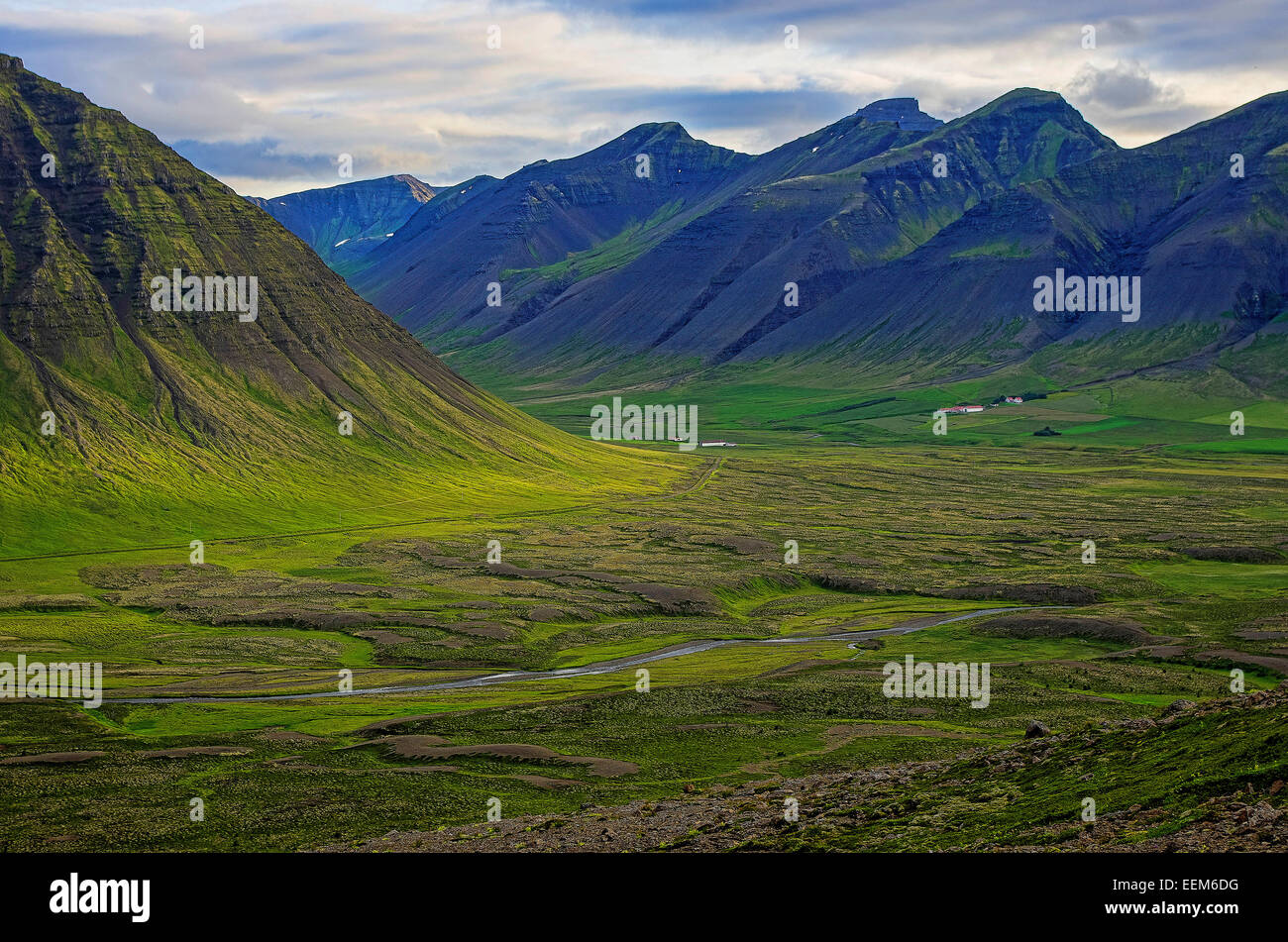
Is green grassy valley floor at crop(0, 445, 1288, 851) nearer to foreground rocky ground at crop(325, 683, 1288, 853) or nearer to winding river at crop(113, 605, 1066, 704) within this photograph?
foreground rocky ground at crop(325, 683, 1288, 853)

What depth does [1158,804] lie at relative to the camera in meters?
51.8

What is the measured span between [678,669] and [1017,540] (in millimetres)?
97017

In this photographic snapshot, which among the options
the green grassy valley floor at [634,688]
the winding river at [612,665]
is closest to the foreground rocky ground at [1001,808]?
the green grassy valley floor at [634,688]

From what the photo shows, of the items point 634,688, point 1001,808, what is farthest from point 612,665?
point 1001,808

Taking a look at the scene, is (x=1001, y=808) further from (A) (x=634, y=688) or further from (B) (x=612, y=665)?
(B) (x=612, y=665)

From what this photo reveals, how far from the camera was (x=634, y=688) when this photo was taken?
107m

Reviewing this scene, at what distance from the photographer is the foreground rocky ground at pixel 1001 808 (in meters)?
48.0

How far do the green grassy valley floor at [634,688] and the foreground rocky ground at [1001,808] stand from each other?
0.31m

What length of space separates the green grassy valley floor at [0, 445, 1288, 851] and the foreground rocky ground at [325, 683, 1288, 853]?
313 mm

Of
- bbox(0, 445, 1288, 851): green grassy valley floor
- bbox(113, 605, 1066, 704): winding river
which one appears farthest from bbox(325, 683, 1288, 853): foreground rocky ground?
bbox(113, 605, 1066, 704): winding river

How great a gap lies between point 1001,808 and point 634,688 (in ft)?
169

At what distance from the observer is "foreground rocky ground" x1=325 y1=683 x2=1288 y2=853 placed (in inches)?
1890
